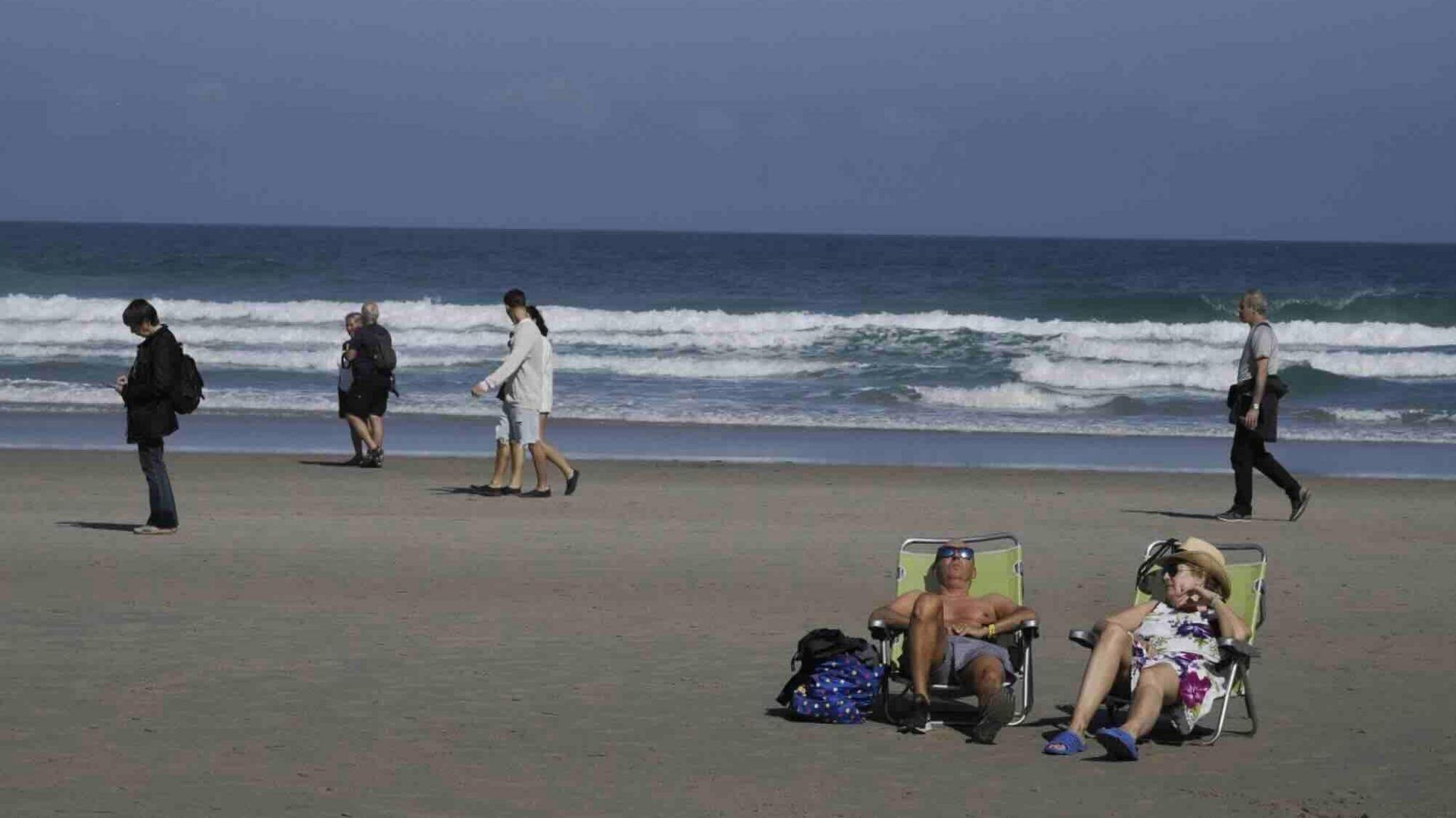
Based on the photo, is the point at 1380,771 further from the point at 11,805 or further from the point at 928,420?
the point at 928,420

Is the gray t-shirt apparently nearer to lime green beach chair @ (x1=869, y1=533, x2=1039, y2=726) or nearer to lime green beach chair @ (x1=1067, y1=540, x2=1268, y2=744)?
lime green beach chair @ (x1=1067, y1=540, x2=1268, y2=744)

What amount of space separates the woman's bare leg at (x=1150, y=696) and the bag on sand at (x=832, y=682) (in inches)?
37.5

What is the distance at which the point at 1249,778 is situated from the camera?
5.93 m

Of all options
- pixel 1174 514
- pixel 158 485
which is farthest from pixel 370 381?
pixel 1174 514

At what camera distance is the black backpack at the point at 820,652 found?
670 cm

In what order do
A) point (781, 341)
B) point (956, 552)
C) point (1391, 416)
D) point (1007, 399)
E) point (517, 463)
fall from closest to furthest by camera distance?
point (956, 552), point (517, 463), point (1391, 416), point (1007, 399), point (781, 341)

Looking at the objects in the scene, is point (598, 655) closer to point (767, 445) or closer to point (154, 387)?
point (154, 387)

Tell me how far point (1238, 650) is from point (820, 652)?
1.55 meters

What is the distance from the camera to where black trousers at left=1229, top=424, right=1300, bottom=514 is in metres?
12.3

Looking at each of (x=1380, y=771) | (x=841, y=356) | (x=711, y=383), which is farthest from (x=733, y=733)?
(x=841, y=356)

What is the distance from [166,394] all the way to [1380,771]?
743cm

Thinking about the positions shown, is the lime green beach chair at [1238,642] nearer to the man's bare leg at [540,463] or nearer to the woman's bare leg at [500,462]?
the man's bare leg at [540,463]

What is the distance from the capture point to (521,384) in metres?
13.0

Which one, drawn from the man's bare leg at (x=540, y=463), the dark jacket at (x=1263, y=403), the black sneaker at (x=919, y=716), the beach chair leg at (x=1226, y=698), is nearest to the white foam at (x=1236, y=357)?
the dark jacket at (x=1263, y=403)
